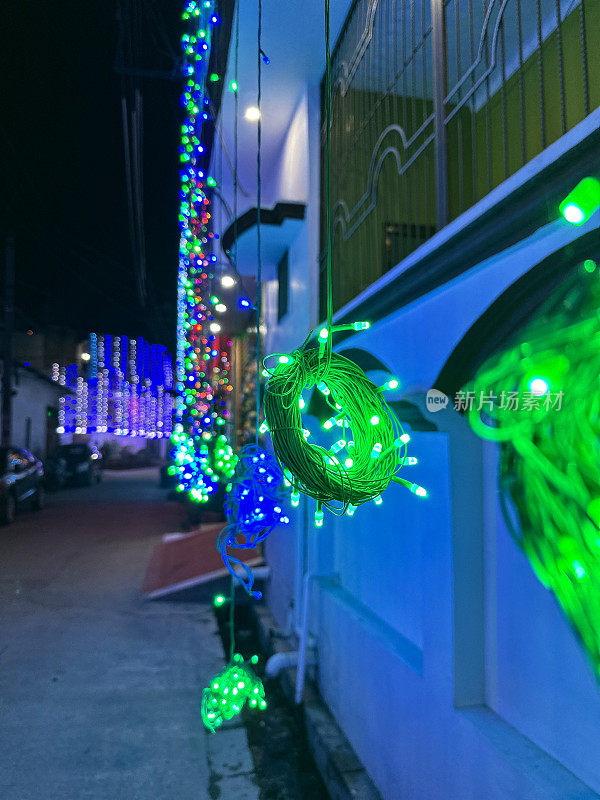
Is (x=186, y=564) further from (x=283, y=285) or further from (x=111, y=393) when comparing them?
(x=111, y=393)

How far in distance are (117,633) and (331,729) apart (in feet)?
11.8

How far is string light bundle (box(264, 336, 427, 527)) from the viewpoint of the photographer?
2051 mm

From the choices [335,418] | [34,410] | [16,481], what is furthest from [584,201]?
[34,410]

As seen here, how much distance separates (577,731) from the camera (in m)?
2.05

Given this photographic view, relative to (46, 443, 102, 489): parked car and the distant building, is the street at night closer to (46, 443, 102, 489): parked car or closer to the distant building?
(46, 443, 102, 489): parked car

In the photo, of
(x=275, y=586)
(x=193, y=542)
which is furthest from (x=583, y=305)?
(x=193, y=542)

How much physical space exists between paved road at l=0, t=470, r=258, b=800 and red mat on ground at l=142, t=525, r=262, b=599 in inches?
12.0

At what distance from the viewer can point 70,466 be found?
963 inches

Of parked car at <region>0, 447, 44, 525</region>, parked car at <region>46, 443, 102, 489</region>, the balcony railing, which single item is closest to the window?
the balcony railing

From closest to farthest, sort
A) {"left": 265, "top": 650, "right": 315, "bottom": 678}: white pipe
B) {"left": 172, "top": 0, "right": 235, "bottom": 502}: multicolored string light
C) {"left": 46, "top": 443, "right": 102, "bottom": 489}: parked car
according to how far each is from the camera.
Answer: {"left": 265, "top": 650, "right": 315, "bottom": 678}: white pipe → {"left": 172, "top": 0, "right": 235, "bottom": 502}: multicolored string light → {"left": 46, "top": 443, "right": 102, "bottom": 489}: parked car

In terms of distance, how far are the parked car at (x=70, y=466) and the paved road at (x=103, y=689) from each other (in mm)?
12826

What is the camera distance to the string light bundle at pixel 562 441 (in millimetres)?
1686

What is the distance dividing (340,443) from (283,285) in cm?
505

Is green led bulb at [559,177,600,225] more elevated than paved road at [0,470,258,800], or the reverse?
green led bulb at [559,177,600,225]
